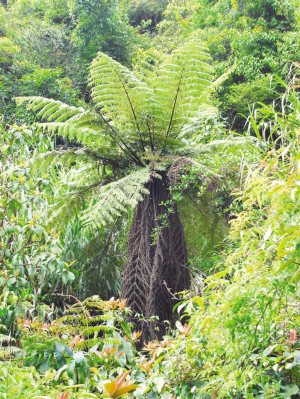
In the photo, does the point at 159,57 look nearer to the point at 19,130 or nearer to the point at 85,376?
the point at 19,130

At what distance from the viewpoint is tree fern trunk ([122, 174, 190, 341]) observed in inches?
62.8

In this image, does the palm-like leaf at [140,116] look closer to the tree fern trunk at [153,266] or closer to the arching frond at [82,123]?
the arching frond at [82,123]

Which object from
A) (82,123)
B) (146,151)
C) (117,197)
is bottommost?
(117,197)

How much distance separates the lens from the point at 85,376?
34.4 inches

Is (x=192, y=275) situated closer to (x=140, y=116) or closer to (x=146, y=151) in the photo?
(x=146, y=151)

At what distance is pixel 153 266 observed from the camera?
1639 mm

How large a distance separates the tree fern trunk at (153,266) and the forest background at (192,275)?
85 mm

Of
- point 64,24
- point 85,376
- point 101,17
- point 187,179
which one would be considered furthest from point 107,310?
point 64,24

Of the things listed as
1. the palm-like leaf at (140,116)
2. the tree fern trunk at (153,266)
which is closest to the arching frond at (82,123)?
the palm-like leaf at (140,116)

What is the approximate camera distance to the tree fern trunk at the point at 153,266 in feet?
5.24

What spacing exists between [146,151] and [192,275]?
0.94 meters

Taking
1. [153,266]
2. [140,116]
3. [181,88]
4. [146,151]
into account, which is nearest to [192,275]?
[153,266]

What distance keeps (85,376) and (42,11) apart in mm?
12608

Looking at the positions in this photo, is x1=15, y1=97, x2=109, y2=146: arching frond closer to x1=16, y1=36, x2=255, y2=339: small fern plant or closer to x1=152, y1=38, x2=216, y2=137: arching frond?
x1=16, y1=36, x2=255, y2=339: small fern plant
